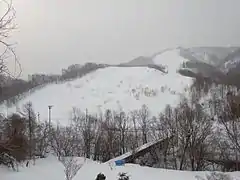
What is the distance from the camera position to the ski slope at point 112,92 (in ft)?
241

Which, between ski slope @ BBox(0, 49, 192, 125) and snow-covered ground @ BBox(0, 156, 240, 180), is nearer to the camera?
snow-covered ground @ BBox(0, 156, 240, 180)

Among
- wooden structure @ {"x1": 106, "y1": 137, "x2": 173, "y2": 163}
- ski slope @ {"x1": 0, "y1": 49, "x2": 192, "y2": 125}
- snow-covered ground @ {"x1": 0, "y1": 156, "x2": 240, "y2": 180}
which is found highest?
ski slope @ {"x1": 0, "y1": 49, "x2": 192, "y2": 125}

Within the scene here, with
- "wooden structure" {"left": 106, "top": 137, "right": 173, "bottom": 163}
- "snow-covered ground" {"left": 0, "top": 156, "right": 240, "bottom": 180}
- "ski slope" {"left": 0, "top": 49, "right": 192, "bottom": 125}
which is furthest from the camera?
"ski slope" {"left": 0, "top": 49, "right": 192, "bottom": 125}

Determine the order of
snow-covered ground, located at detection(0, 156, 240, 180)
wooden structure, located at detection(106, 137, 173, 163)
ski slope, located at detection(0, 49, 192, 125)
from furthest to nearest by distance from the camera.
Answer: ski slope, located at detection(0, 49, 192, 125), wooden structure, located at detection(106, 137, 173, 163), snow-covered ground, located at detection(0, 156, 240, 180)

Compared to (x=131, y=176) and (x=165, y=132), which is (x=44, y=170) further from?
(x=165, y=132)

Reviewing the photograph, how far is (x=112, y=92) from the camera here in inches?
3575

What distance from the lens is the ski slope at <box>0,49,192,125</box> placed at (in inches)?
2894

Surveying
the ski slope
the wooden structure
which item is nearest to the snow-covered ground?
the wooden structure

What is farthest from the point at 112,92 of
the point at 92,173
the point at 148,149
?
the point at 92,173

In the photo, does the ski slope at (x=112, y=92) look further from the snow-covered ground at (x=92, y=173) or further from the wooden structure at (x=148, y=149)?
the snow-covered ground at (x=92, y=173)

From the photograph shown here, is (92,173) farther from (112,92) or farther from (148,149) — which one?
(112,92)

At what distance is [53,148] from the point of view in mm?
29109

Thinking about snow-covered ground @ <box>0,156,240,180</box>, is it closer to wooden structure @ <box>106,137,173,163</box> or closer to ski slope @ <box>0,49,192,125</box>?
wooden structure @ <box>106,137,173,163</box>

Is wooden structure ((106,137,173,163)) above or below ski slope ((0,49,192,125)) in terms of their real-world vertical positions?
below
